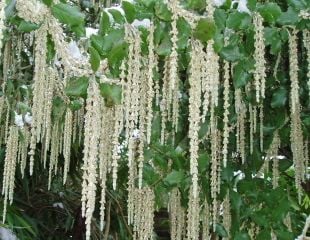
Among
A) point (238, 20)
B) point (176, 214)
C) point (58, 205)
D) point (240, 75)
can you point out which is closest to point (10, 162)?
point (176, 214)

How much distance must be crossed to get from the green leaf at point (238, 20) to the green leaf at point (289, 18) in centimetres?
16

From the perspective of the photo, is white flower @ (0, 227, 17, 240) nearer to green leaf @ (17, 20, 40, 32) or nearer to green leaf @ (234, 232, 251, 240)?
green leaf @ (234, 232, 251, 240)

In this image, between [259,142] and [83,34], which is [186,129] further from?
[83,34]

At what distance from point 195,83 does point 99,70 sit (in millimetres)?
334

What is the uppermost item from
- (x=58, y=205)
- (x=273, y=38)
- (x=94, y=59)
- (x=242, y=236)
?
(x=273, y=38)

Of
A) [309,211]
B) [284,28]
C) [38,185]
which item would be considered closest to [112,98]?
[284,28]

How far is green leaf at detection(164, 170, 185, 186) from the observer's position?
2.76m

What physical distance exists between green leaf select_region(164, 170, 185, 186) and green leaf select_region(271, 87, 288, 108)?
0.61m

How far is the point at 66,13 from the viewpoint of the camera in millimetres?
1835

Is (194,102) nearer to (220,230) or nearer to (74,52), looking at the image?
(74,52)

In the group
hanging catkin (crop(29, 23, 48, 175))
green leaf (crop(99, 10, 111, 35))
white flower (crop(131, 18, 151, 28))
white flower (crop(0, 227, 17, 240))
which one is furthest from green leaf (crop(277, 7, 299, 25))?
white flower (crop(0, 227, 17, 240))

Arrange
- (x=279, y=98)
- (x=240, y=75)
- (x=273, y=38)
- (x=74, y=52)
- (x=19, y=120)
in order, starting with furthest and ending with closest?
(x=19, y=120) → (x=279, y=98) → (x=240, y=75) → (x=273, y=38) → (x=74, y=52)

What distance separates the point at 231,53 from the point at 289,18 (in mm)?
276

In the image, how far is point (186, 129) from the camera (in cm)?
320
